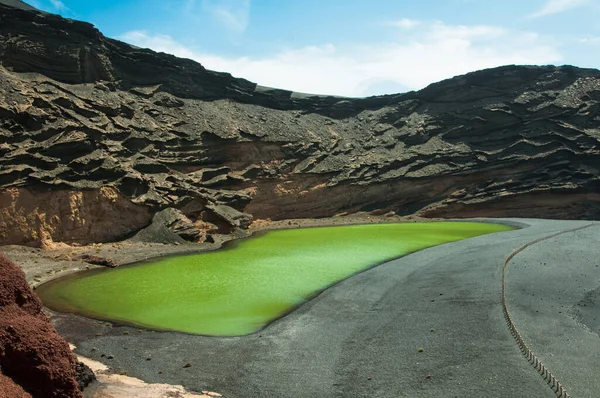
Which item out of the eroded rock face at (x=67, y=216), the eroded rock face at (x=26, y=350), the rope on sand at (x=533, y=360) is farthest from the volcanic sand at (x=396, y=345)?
the eroded rock face at (x=67, y=216)

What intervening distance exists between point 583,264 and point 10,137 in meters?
33.5

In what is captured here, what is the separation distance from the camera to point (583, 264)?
61.2 ft

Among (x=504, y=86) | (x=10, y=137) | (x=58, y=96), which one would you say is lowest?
(x=10, y=137)

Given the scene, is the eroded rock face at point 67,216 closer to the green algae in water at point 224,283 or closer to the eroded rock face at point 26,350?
the green algae in water at point 224,283

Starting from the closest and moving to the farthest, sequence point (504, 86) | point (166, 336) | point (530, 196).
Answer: point (166, 336), point (530, 196), point (504, 86)

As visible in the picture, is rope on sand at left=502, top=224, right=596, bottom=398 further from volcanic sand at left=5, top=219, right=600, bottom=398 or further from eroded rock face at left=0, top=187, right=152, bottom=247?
eroded rock face at left=0, top=187, right=152, bottom=247

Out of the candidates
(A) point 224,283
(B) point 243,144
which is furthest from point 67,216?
(B) point 243,144

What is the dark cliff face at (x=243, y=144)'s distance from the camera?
3028cm

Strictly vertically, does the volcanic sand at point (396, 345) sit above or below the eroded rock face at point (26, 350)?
below

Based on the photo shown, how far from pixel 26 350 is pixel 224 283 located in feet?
42.7

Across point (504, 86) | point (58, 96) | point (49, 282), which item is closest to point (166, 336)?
point (49, 282)

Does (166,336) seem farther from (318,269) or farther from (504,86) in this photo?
(504,86)

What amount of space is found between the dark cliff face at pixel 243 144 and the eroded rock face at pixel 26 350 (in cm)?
2222

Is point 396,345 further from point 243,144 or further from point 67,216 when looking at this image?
point 243,144
